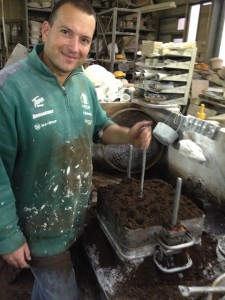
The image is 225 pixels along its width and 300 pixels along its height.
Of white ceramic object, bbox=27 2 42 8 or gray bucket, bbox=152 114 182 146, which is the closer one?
gray bucket, bbox=152 114 182 146

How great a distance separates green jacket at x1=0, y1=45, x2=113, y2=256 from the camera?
1024mm

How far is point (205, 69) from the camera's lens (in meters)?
3.36

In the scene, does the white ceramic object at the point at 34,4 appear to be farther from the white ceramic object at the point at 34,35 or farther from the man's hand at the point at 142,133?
the man's hand at the point at 142,133

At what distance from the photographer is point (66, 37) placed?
3.64 feet

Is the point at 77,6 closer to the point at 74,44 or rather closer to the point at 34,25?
the point at 74,44

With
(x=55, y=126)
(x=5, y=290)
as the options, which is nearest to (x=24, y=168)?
(x=55, y=126)

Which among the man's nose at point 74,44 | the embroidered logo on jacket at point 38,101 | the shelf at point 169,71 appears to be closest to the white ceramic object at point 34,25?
the shelf at point 169,71

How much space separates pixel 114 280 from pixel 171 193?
0.53 metres

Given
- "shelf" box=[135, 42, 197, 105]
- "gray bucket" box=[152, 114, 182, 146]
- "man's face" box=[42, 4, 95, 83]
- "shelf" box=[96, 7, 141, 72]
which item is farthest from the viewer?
"shelf" box=[96, 7, 141, 72]

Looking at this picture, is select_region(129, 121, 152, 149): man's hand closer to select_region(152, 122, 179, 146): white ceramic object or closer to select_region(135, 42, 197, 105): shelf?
select_region(152, 122, 179, 146): white ceramic object

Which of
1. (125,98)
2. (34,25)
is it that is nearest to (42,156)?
(125,98)

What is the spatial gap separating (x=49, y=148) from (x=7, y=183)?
0.21m

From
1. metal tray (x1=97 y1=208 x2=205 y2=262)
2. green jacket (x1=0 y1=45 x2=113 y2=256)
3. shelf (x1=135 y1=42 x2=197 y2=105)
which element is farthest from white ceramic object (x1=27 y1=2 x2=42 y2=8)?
metal tray (x1=97 y1=208 x2=205 y2=262)

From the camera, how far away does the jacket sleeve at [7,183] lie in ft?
3.22
